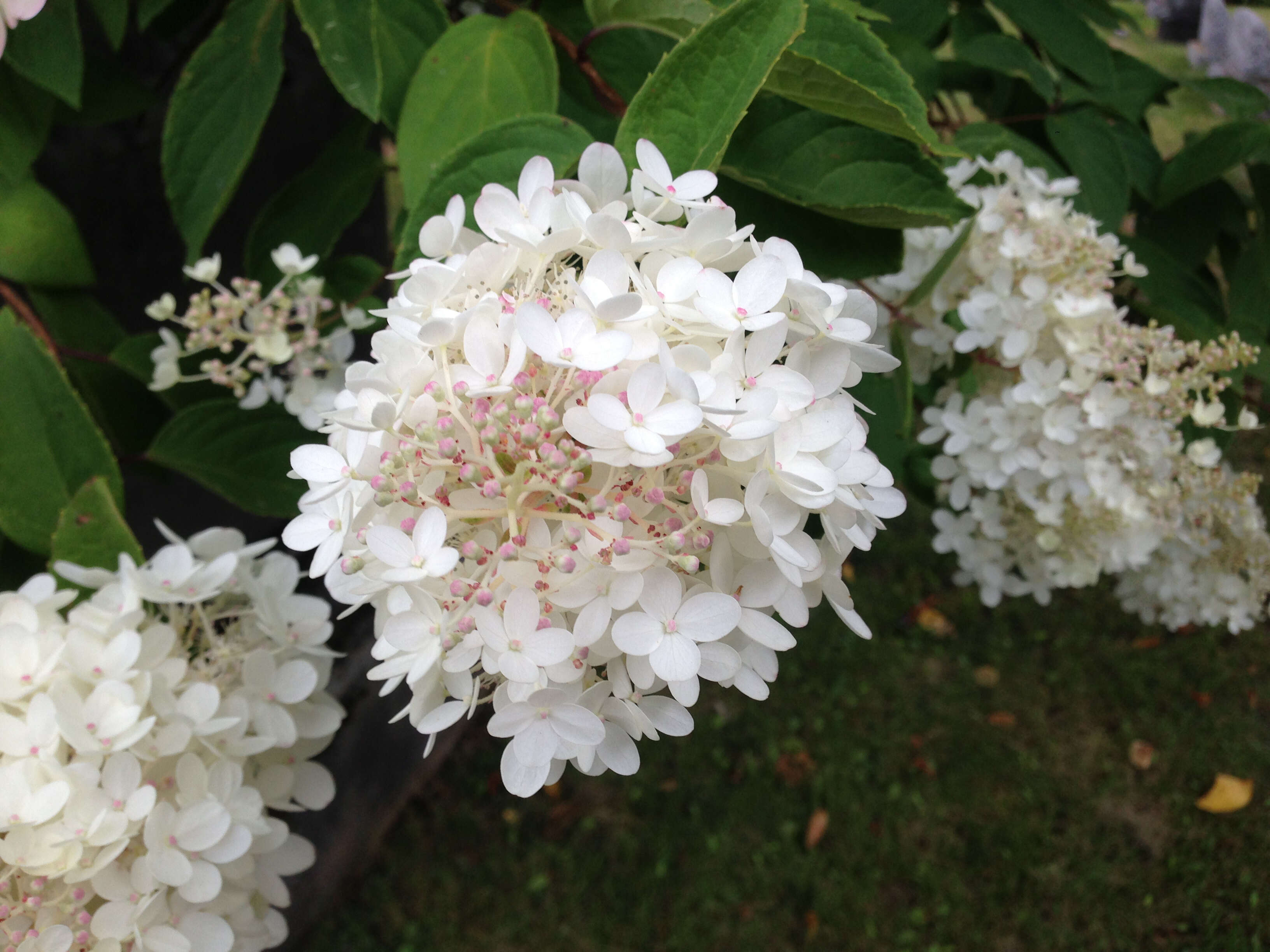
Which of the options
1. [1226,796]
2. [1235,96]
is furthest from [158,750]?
[1226,796]

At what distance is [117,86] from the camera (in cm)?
109

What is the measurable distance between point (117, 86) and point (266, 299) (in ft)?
1.22

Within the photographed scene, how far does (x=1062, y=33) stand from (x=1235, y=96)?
0.84 feet

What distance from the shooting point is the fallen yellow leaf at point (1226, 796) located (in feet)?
5.79

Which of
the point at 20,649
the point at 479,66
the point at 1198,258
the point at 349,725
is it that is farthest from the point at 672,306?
the point at 349,725

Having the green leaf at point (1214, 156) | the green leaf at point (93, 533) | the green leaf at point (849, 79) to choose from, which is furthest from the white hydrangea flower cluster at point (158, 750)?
the green leaf at point (1214, 156)

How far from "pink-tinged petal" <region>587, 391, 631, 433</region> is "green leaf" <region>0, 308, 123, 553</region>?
0.68m

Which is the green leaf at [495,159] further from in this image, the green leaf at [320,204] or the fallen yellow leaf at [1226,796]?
the fallen yellow leaf at [1226,796]

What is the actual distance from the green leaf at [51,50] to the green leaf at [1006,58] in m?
0.98

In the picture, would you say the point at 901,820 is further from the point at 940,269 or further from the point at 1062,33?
the point at 1062,33

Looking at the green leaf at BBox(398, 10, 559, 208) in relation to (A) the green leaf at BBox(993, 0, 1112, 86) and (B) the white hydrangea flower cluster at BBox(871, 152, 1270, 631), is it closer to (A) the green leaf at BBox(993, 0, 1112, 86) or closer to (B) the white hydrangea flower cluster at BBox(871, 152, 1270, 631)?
(B) the white hydrangea flower cluster at BBox(871, 152, 1270, 631)

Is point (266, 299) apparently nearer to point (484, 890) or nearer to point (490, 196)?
point (490, 196)

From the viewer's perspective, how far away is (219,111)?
3.07ft

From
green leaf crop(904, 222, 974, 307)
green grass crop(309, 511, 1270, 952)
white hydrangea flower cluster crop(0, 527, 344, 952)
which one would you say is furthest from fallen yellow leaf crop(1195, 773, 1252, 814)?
white hydrangea flower cluster crop(0, 527, 344, 952)
